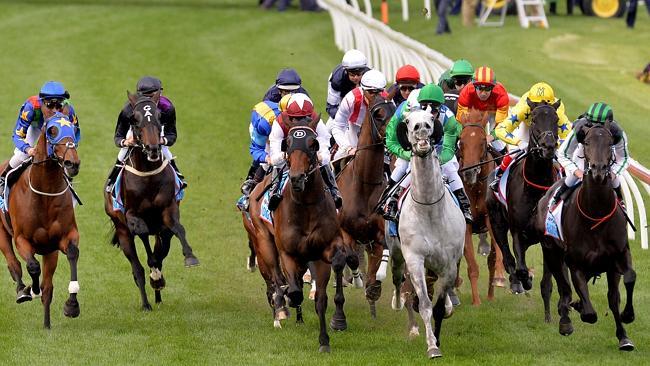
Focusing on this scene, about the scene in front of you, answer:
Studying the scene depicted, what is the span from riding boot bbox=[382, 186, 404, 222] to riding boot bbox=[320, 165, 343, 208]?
42 centimetres

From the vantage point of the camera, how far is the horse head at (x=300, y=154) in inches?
459

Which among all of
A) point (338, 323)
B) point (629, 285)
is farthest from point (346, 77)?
point (629, 285)

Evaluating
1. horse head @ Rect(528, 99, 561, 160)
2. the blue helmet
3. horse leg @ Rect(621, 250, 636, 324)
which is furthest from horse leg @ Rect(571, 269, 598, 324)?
the blue helmet

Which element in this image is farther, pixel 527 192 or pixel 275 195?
pixel 527 192

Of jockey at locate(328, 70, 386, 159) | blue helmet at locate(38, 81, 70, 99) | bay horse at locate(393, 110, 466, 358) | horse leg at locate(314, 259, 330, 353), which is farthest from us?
jockey at locate(328, 70, 386, 159)

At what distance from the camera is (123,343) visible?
1249 cm

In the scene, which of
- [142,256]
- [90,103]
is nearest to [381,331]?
[142,256]

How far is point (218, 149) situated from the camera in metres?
23.6

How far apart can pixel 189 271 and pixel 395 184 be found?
442cm

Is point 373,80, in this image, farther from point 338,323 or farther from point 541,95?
point 338,323

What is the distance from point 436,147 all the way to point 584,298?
1985 millimetres

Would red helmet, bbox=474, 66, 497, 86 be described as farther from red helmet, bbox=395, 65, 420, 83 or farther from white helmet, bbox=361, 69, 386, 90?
white helmet, bbox=361, 69, 386, 90

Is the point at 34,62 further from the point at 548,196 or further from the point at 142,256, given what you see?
the point at 548,196

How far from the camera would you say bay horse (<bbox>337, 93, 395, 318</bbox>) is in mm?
13070
